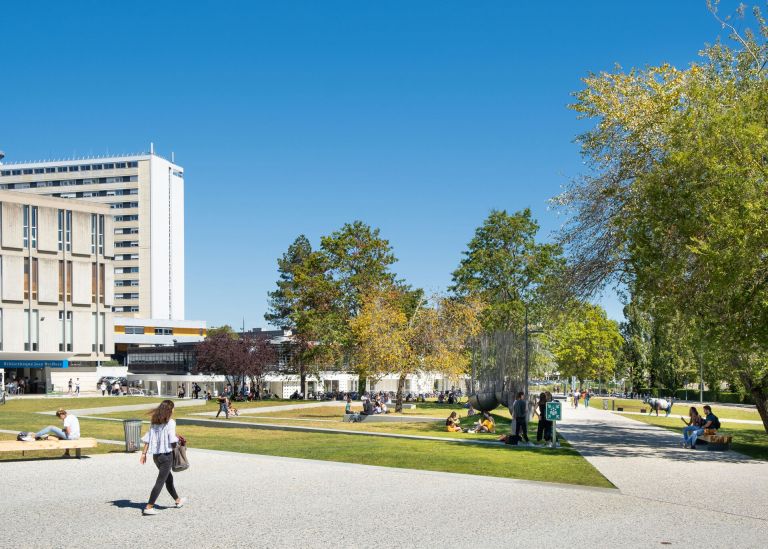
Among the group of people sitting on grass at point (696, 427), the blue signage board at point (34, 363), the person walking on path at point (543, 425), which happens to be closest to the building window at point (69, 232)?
the blue signage board at point (34, 363)

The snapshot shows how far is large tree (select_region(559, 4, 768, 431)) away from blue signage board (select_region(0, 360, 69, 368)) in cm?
5788

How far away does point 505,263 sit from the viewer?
64.1 metres

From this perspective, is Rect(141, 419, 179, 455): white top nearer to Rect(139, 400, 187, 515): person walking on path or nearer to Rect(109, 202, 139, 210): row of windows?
Rect(139, 400, 187, 515): person walking on path

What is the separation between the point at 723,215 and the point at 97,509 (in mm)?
15629

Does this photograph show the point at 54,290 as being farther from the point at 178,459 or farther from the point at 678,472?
the point at 178,459

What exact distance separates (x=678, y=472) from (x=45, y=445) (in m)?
14.7

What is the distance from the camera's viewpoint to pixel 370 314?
49.0 meters

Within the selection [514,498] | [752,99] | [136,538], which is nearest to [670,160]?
[752,99]

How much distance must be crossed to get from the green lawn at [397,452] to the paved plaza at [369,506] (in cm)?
91

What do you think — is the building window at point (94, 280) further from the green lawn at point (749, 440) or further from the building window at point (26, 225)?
the green lawn at point (749, 440)

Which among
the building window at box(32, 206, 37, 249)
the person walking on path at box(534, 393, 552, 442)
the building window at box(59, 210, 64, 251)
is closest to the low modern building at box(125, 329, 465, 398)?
the building window at box(59, 210, 64, 251)

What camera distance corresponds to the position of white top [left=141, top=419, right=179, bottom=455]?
12828 mm

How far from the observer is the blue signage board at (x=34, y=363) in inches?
2808

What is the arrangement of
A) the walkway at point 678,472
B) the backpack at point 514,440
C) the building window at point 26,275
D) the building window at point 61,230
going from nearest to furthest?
1. the walkway at point 678,472
2. the backpack at point 514,440
3. the building window at point 26,275
4. the building window at point 61,230
